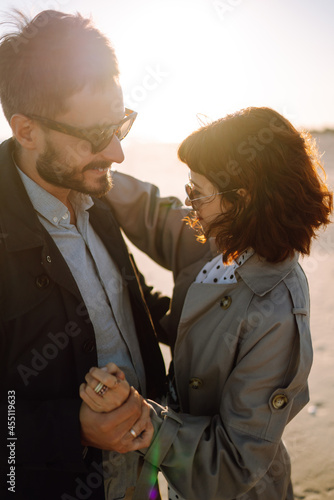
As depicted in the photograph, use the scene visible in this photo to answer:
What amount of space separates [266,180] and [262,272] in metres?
A: 0.42

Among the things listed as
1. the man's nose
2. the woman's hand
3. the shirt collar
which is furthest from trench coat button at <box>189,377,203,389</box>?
the man's nose

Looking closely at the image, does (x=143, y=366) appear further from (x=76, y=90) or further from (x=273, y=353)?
(x=76, y=90)

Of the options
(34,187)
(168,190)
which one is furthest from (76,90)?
(168,190)

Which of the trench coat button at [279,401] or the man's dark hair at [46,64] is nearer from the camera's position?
the trench coat button at [279,401]

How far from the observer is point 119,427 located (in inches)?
64.9

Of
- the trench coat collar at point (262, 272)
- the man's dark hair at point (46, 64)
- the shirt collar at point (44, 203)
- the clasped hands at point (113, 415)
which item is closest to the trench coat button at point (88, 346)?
the clasped hands at point (113, 415)

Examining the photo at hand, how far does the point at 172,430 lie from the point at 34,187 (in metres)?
1.32

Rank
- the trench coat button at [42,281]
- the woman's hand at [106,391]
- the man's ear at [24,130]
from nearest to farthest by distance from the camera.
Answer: the woman's hand at [106,391] < the trench coat button at [42,281] < the man's ear at [24,130]

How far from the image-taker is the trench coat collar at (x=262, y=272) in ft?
5.87

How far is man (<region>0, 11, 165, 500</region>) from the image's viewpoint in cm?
168

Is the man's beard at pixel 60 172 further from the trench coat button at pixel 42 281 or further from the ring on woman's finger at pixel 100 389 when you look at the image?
the ring on woman's finger at pixel 100 389

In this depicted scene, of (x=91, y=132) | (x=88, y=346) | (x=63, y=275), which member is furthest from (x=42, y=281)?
(x=91, y=132)

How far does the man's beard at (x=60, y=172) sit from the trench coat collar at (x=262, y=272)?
2.93ft

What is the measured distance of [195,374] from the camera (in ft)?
6.42
